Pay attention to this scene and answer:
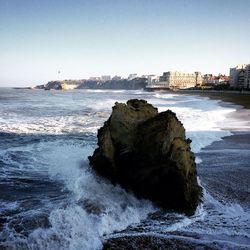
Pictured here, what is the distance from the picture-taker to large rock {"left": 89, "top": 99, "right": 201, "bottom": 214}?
7.61 metres

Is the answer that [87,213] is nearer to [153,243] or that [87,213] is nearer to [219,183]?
[153,243]

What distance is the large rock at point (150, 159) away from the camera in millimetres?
7605

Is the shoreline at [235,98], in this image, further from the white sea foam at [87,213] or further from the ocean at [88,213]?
the white sea foam at [87,213]

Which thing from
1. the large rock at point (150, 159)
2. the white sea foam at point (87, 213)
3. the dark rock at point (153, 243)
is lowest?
the dark rock at point (153, 243)

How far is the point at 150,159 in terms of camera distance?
8.20 m

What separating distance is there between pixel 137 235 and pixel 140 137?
3.03 meters

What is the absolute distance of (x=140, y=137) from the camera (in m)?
8.86

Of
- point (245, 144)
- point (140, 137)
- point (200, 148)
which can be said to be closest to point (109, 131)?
point (140, 137)

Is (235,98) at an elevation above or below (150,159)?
below

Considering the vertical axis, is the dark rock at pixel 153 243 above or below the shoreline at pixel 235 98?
above

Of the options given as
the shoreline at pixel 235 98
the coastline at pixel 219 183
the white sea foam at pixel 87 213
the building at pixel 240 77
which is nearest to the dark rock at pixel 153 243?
the coastline at pixel 219 183

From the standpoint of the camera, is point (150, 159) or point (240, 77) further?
point (240, 77)

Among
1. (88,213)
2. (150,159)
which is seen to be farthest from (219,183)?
(88,213)

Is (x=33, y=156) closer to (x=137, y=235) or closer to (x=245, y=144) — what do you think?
(x=137, y=235)
